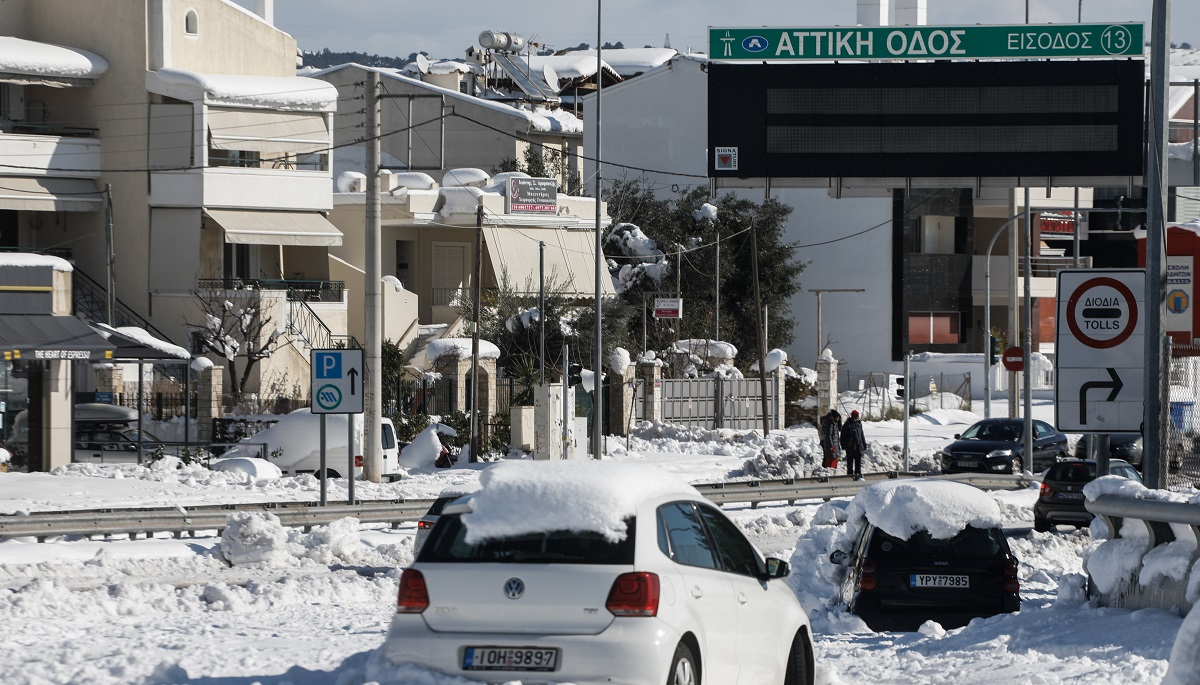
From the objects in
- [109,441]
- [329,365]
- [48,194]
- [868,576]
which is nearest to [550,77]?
[48,194]

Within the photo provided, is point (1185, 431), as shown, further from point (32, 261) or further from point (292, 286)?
point (292, 286)

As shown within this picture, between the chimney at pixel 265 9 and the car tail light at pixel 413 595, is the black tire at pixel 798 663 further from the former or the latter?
the chimney at pixel 265 9

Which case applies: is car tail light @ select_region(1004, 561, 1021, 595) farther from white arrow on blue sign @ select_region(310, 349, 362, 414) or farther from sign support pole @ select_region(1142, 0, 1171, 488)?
white arrow on blue sign @ select_region(310, 349, 362, 414)

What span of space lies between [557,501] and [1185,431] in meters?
12.7

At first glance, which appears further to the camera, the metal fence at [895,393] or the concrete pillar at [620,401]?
the metal fence at [895,393]

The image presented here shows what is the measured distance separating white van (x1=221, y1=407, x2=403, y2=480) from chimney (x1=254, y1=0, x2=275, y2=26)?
26922 millimetres

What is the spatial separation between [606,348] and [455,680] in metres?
47.7

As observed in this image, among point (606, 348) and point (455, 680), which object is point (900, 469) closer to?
point (606, 348)

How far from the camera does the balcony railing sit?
1833 inches

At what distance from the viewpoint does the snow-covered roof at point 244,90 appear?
46406 mm

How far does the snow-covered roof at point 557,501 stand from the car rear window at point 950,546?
6.10 meters

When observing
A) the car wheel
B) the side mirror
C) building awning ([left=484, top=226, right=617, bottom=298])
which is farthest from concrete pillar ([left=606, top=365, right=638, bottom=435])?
the car wheel

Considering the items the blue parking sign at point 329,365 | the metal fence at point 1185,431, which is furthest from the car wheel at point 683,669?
the blue parking sign at point 329,365

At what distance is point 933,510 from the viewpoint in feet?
45.2
